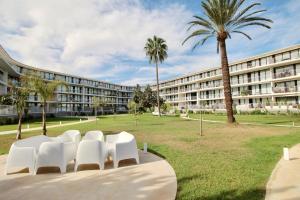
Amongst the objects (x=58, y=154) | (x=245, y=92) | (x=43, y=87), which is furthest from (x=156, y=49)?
(x=58, y=154)

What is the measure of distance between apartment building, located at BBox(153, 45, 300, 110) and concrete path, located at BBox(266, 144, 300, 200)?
94.2 feet

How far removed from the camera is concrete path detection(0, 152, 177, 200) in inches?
218

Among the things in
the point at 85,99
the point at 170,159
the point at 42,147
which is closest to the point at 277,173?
the point at 170,159

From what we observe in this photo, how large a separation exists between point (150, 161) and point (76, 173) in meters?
2.81

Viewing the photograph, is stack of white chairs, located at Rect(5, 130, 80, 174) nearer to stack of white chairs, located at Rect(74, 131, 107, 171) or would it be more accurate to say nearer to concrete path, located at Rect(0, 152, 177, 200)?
concrete path, located at Rect(0, 152, 177, 200)

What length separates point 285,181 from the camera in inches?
253

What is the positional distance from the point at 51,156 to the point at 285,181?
7300 millimetres

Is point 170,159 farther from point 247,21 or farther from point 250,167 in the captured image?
point 247,21

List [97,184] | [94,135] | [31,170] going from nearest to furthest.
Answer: [97,184]
[31,170]
[94,135]

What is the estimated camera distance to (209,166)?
809 cm

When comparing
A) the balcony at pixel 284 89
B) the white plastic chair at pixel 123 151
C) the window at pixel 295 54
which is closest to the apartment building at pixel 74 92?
the white plastic chair at pixel 123 151

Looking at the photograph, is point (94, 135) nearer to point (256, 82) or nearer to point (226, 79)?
point (226, 79)

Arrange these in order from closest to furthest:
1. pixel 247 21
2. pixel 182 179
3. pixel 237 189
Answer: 1. pixel 237 189
2. pixel 182 179
3. pixel 247 21

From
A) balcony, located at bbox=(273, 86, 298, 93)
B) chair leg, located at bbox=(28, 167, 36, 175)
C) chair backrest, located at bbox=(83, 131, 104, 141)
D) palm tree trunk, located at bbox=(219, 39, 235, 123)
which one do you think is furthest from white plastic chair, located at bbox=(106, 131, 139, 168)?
balcony, located at bbox=(273, 86, 298, 93)
